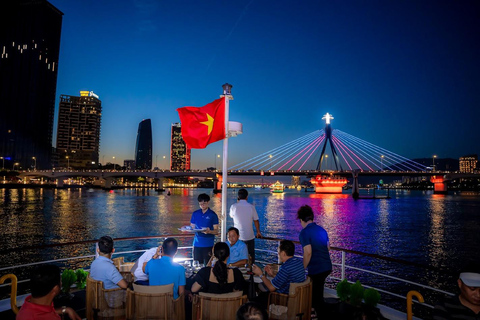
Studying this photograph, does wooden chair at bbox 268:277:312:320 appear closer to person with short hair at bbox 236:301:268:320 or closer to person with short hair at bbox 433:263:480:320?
person with short hair at bbox 433:263:480:320

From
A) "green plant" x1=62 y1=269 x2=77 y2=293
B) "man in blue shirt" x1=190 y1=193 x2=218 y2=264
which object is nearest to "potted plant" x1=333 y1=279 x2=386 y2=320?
"man in blue shirt" x1=190 y1=193 x2=218 y2=264

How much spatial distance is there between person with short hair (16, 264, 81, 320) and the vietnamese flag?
13.1ft

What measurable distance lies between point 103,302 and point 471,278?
3.75 meters

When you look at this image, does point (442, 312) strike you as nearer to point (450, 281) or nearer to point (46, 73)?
point (450, 281)

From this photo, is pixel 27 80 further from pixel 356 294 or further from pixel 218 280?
pixel 356 294

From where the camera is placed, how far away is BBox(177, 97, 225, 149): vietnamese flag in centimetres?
616

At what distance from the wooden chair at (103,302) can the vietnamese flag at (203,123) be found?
323 centimetres

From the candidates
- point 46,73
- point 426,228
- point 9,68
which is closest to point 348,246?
point 426,228

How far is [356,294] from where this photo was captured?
4.28 m

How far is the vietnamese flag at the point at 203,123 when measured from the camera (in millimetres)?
6160

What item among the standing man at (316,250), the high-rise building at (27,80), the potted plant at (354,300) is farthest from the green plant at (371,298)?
the high-rise building at (27,80)

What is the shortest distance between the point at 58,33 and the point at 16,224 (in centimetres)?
18166

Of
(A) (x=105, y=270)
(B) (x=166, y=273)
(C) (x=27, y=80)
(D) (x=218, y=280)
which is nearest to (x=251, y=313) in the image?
(D) (x=218, y=280)

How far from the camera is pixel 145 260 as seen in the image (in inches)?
165
